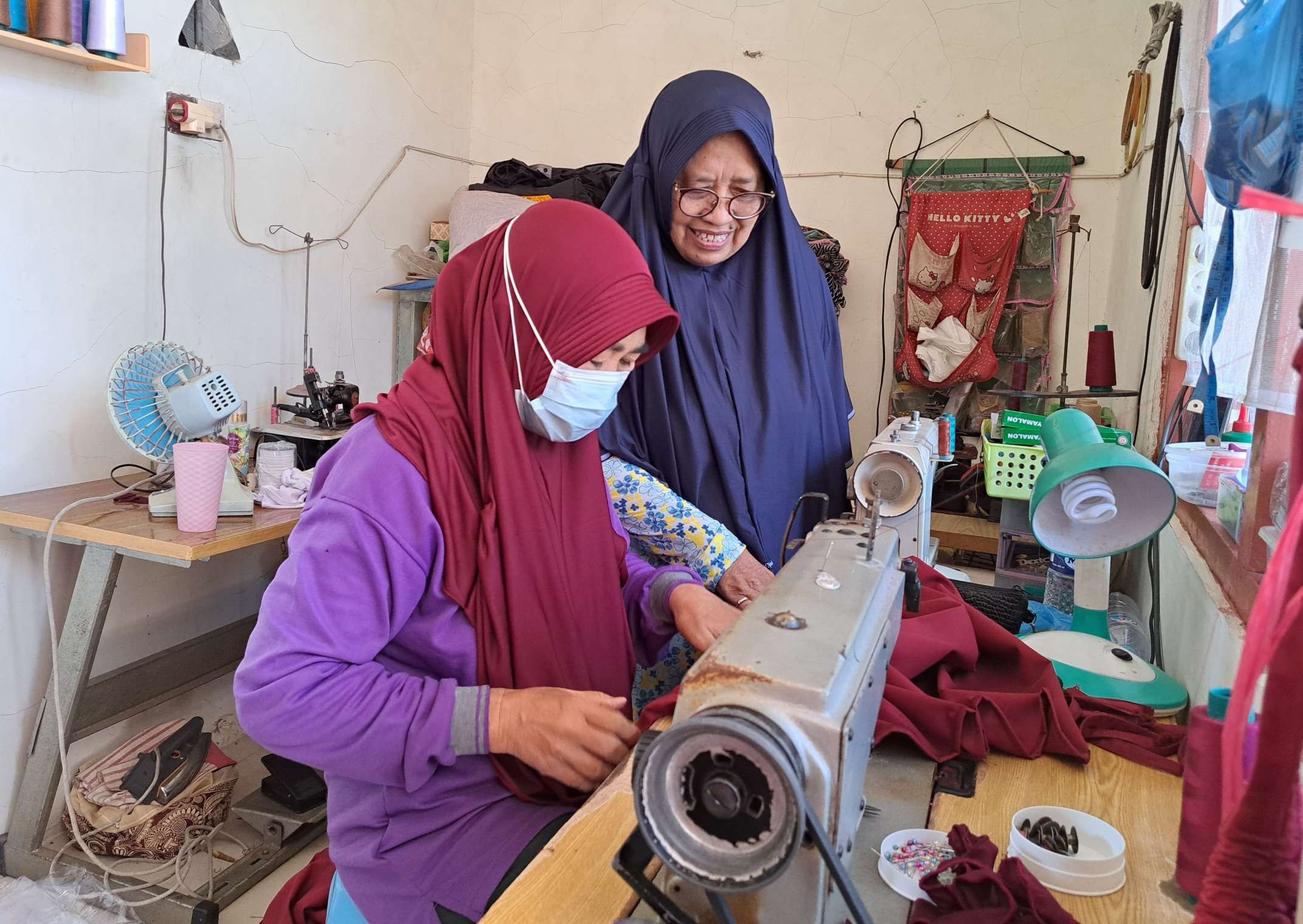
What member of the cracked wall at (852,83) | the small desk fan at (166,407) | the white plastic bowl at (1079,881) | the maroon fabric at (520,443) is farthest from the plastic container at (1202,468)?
the small desk fan at (166,407)

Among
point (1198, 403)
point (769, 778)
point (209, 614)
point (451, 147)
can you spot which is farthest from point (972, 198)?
point (769, 778)

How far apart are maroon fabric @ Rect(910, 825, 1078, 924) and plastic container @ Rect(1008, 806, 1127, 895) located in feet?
0.16

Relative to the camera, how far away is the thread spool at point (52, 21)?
2.05m

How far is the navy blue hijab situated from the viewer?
66.2 inches

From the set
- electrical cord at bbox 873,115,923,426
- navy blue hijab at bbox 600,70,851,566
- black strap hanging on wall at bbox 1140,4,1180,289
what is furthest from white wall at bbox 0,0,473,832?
black strap hanging on wall at bbox 1140,4,1180,289

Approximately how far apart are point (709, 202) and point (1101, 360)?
1.41 metres

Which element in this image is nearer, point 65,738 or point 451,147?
point 65,738

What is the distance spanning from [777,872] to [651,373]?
1209 millimetres

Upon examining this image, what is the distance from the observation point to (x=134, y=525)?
209cm

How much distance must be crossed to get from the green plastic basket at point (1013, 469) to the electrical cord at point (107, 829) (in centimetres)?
213

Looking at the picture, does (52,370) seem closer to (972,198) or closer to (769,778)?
(769,778)

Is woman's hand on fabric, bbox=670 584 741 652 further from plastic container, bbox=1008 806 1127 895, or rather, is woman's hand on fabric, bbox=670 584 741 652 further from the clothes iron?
the clothes iron

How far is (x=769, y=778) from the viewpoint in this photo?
597mm

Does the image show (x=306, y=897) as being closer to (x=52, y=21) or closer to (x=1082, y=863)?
(x=1082, y=863)
